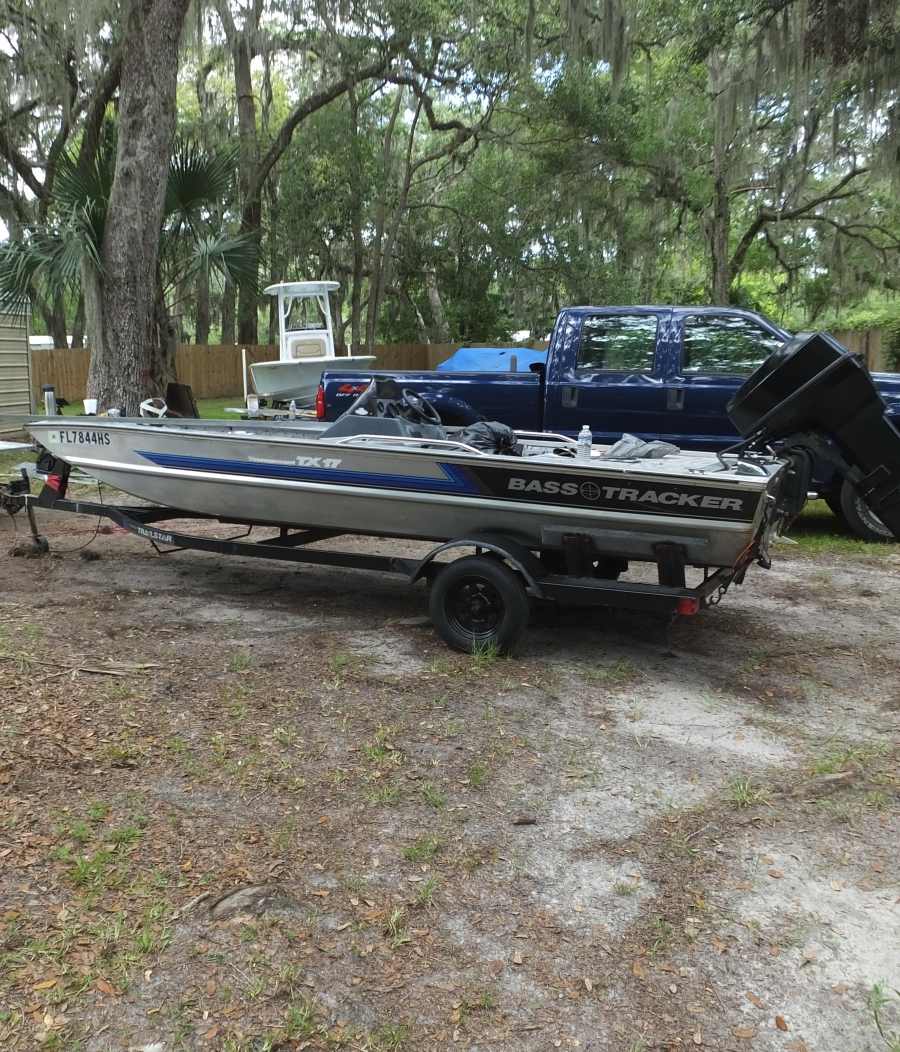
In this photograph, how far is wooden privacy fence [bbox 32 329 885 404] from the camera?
81.6ft

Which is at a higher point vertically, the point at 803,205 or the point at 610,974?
the point at 803,205

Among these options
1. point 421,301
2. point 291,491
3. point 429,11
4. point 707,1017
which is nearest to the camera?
point 707,1017

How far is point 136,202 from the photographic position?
10578 millimetres

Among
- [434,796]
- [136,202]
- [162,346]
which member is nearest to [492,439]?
[434,796]

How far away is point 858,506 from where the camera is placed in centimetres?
766

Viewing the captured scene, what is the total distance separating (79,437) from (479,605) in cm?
299

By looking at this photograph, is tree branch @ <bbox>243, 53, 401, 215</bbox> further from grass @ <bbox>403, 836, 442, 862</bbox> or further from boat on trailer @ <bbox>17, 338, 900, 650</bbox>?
grass @ <bbox>403, 836, 442, 862</bbox>

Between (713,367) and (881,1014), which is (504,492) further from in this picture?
(713,367)

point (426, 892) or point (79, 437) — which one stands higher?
point (79, 437)

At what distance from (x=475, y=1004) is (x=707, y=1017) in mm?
612

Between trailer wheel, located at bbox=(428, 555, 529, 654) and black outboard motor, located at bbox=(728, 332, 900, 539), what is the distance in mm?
1749

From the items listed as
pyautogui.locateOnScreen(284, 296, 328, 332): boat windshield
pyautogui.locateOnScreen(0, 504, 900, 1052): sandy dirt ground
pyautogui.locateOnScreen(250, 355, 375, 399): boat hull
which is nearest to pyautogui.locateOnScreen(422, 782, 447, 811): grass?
pyautogui.locateOnScreen(0, 504, 900, 1052): sandy dirt ground

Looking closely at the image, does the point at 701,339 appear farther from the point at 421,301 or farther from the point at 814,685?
the point at 421,301

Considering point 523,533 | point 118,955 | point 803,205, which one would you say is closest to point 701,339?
point 523,533
